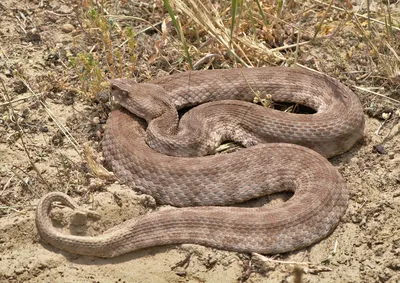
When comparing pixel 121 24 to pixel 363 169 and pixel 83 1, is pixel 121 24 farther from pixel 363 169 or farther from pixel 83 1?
pixel 363 169

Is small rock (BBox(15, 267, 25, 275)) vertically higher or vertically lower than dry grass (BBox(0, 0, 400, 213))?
lower

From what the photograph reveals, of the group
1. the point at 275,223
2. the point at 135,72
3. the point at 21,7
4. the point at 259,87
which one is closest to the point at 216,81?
the point at 259,87

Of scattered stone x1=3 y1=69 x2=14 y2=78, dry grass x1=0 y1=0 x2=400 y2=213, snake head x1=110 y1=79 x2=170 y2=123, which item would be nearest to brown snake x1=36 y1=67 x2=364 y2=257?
snake head x1=110 y1=79 x2=170 y2=123

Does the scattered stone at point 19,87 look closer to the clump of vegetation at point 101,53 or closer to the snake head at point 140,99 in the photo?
the clump of vegetation at point 101,53

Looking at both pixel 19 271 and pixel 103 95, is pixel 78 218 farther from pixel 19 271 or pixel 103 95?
→ pixel 103 95

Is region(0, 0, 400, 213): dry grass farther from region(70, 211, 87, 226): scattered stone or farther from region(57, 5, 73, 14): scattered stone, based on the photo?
region(70, 211, 87, 226): scattered stone

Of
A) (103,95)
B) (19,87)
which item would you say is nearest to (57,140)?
(103,95)

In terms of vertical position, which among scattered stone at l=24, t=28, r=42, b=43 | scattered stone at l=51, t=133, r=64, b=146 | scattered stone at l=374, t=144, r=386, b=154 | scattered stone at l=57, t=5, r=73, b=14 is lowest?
scattered stone at l=51, t=133, r=64, b=146

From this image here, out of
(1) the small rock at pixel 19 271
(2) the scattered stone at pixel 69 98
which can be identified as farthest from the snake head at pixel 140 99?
(1) the small rock at pixel 19 271
